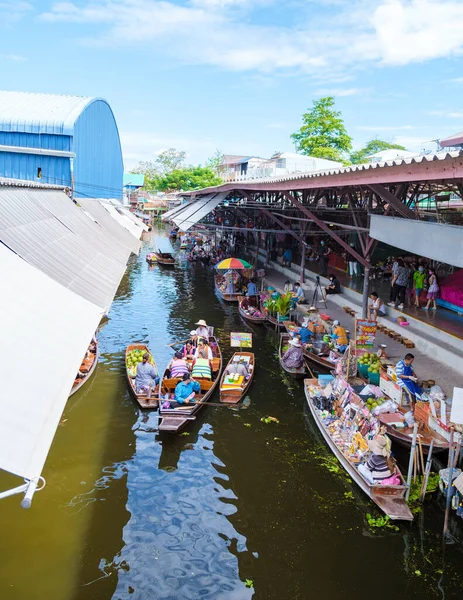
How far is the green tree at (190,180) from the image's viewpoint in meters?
81.0

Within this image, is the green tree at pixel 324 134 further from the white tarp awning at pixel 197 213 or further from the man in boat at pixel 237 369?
the man in boat at pixel 237 369

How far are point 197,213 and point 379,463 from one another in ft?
70.6

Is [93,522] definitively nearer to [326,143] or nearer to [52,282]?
[52,282]

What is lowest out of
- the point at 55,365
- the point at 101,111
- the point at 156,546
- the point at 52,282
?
the point at 156,546

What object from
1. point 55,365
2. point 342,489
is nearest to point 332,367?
point 342,489

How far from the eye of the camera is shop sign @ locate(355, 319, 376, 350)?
47.2 feet

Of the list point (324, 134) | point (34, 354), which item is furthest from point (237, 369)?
point (324, 134)

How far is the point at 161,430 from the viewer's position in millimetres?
11797

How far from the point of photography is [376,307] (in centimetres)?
1764

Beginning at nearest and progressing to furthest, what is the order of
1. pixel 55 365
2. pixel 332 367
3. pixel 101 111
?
1. pixel 55 365
2. pixel 332 367
3. pixel 101 111

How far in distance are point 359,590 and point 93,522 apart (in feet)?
14.3

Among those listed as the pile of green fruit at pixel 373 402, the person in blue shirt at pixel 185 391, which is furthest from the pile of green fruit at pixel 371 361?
the person in blue shirt at pixel 185 391

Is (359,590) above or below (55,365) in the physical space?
below

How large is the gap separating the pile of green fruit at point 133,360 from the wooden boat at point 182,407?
1.27m
